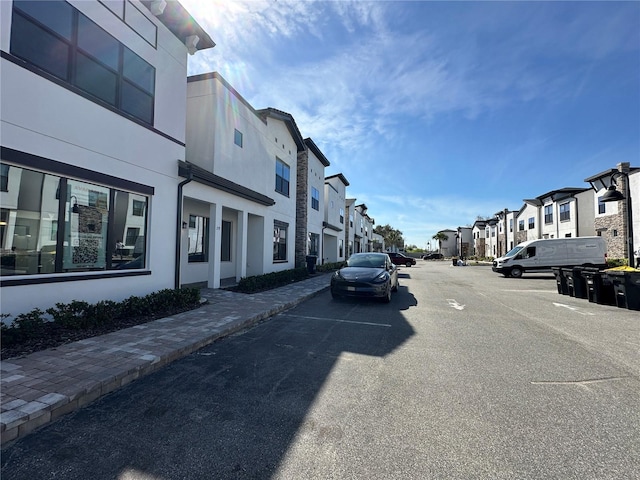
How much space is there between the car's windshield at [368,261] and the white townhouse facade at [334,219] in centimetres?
1164

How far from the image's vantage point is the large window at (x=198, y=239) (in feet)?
37.2

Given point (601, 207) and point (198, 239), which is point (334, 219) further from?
point (601, 207)

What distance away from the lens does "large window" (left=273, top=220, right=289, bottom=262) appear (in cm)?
1545

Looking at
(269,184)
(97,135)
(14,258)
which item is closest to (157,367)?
(14,258)

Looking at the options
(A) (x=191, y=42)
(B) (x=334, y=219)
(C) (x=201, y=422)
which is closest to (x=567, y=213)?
(B) (x=334, y=219)

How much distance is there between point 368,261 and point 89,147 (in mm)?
8503

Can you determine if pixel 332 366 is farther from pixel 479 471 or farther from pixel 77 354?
pixel 77 354

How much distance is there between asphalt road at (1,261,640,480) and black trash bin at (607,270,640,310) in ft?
14.0

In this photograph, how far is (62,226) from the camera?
5762mm

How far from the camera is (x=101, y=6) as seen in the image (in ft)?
→ 21.4

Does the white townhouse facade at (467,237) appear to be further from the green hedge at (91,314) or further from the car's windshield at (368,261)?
the green hedge at (91,314)

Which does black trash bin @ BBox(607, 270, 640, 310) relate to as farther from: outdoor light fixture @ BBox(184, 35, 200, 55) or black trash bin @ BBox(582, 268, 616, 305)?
outdoor light fixture @ BBox(184, 35, 200, 55)

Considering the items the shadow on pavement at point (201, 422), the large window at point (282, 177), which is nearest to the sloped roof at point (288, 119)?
the large window at point (282, 177)

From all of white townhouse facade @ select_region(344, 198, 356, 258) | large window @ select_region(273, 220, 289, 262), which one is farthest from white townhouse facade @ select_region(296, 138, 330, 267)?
white townhouse facade @ select_region(344, 198, 356, 258)
